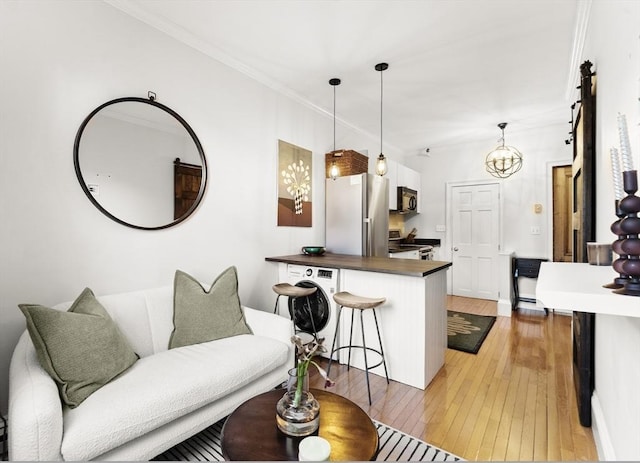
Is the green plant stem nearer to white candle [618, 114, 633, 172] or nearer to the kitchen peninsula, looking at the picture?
white candle [618, 114, 633, 172]

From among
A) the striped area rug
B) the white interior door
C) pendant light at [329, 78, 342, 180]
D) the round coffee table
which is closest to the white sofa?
the striped area rug

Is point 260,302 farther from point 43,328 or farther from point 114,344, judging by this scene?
point 43,328

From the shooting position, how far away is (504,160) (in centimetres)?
478

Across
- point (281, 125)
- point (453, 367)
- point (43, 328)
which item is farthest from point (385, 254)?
point (43, 328)

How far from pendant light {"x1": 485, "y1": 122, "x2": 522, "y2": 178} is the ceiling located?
70 centimetres

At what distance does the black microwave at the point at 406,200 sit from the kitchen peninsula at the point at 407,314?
2.60 metres

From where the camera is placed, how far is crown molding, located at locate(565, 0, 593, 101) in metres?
2.17

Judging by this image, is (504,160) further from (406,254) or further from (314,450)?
(314,450)

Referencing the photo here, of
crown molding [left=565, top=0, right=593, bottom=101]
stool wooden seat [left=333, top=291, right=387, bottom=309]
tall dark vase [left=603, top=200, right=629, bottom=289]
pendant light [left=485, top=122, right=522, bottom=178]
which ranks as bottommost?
stool wooden seat [left=333, top=291, right=387, bottom=309]

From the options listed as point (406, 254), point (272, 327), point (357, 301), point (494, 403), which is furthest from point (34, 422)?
point (406, 254)

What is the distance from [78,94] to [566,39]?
3794mm

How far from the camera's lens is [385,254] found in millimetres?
4098

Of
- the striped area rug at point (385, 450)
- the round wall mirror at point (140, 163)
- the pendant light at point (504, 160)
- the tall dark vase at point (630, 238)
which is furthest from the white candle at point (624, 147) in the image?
the pendant light at point (504, 160)

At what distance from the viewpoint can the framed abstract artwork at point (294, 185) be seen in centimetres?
352
